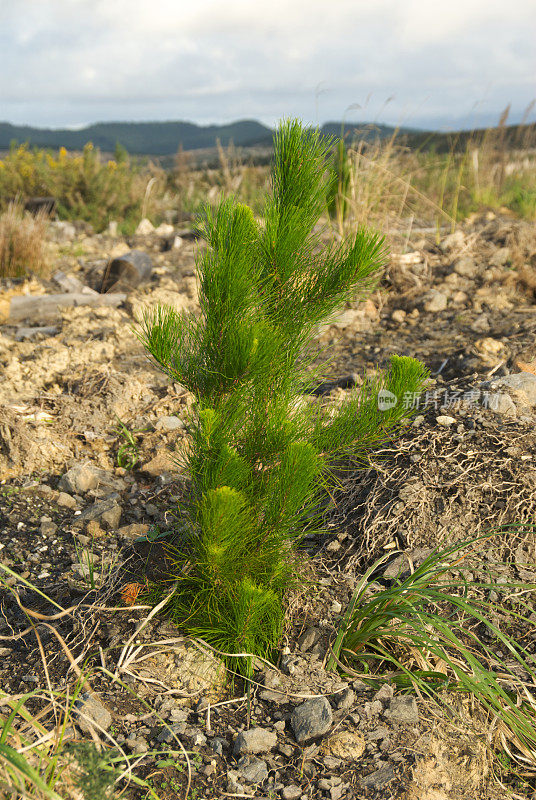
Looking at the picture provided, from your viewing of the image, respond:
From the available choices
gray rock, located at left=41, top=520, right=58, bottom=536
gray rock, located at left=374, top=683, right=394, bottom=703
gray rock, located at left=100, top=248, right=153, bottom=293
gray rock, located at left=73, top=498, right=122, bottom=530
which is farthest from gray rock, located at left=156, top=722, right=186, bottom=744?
gray rock, located at left=100, top=248, right=153, bottom=293

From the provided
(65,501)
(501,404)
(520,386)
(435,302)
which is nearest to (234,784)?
(65,501)

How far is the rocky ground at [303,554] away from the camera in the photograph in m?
1.83

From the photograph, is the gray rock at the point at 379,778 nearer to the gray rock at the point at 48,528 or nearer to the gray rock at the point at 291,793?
the gray rock at the point at 291,793

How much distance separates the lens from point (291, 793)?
171cm

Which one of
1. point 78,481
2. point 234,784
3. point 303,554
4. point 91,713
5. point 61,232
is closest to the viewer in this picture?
point 234,784

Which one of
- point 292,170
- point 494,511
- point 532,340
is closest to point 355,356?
point 532,340

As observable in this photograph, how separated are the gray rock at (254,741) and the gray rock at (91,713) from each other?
0.39 m

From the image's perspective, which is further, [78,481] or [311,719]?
[78,481]

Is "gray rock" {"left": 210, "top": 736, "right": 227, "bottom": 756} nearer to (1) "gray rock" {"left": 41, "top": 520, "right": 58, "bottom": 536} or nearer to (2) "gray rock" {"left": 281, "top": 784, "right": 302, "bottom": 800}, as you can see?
(2) "gray rock" {"left": 281, "top": 784, "right": 302, "bottom": 800}

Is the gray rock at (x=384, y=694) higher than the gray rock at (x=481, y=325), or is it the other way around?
the gray rock at (x=481, y=325)

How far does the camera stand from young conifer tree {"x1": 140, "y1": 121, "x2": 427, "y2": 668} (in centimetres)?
183

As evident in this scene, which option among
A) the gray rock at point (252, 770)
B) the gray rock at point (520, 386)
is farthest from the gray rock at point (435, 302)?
the gray rock at point (252, 770)

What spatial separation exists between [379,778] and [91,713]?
0.85 meters

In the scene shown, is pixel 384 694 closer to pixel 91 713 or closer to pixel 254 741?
pixel 254 741
